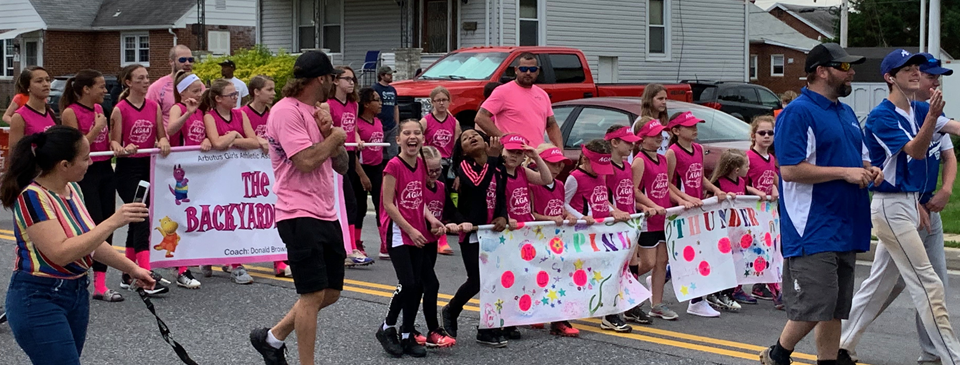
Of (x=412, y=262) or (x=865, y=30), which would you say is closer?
(x=412, y=262)

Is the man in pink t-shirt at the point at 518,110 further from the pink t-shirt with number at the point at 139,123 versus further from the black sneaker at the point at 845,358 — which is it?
the black sneaker at the point at 845,358

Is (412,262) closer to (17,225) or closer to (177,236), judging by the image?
(17,225)

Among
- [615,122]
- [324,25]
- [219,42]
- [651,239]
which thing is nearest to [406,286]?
[651,239]

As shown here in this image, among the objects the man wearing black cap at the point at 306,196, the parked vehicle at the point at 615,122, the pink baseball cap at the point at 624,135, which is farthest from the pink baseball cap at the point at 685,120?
the parked vehicle at the point at 615,122

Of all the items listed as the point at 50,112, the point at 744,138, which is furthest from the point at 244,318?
the point at 744,138

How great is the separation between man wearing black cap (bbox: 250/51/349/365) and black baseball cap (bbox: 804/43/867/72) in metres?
2.39

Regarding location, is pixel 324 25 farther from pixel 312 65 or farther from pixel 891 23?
pixel 891 23

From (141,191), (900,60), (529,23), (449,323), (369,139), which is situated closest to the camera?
(141,191)

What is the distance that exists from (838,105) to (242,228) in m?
5.57

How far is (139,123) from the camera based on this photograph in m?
8.86

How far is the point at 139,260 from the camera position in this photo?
886 cm

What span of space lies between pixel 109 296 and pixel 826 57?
18.7 feet

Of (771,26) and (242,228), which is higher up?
(771,26)

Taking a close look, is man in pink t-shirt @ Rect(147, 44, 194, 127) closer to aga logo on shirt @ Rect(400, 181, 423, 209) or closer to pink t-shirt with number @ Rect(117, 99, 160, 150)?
pink t-shirt with number @ Rect(117, 99, 160, 150)
